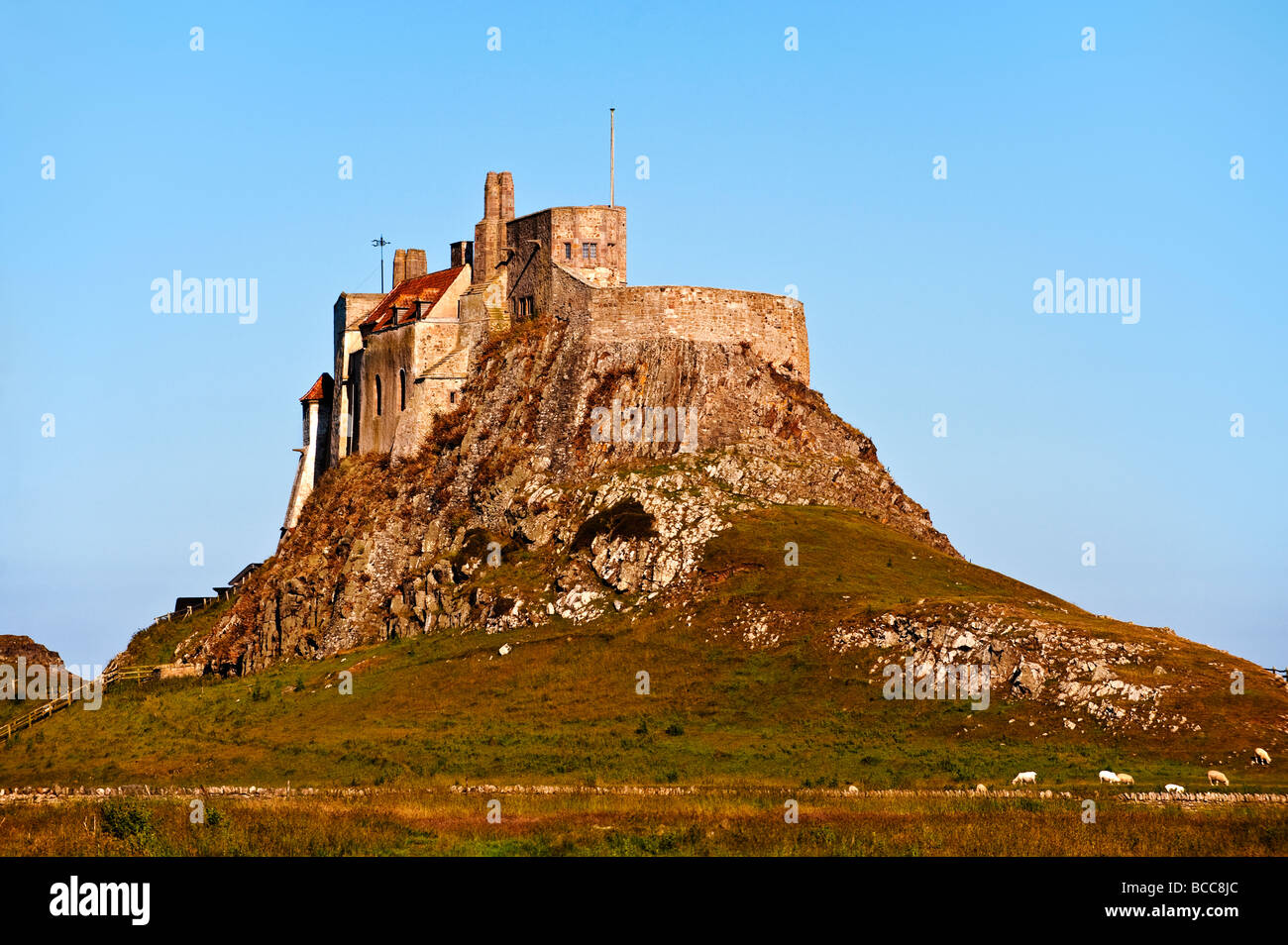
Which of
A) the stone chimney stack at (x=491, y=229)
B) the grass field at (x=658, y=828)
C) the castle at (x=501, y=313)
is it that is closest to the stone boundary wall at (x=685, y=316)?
the castle at (x=501, y=313)

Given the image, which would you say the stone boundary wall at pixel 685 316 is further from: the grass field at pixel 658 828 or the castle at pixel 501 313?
the grass field at pixel 658 828

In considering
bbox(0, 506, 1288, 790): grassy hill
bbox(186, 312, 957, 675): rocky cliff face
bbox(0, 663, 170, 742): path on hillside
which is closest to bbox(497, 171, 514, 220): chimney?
bbox(186, 312, 957, 675): rocky cliff face

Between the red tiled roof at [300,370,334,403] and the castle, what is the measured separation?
2891mm

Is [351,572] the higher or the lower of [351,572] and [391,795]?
the higher

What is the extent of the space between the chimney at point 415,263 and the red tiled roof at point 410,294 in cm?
248

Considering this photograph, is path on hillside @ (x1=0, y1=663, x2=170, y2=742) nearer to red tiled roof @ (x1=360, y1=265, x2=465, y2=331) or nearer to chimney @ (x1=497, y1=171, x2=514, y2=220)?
red tiled roof @ (x1=360, y1=265, x2=465, y2=331)

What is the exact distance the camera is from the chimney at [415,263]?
123 meters

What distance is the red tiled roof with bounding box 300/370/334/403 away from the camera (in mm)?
121188

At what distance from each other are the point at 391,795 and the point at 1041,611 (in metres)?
33.0

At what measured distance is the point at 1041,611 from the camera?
8256 cm

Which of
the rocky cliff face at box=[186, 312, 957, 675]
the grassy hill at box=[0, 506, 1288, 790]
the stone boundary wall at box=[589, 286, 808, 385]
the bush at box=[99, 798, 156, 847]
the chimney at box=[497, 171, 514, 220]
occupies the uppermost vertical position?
the chimney at box=[497, 171, 514, 220]
